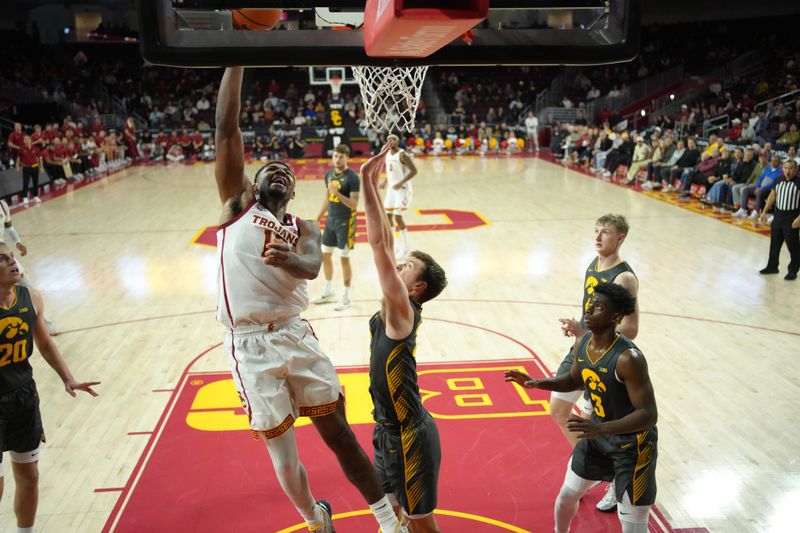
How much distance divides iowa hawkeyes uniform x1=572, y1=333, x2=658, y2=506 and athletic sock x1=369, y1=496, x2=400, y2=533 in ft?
3.28

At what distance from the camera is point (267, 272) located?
3711 mm

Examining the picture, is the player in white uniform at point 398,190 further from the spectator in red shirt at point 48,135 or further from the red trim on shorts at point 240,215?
the spectator in red shirt at point 48,135

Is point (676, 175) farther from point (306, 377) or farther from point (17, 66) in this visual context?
point (17, 66)

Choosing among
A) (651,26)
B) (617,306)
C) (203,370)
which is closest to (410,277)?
(617,306)

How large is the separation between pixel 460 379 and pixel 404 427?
2953mm

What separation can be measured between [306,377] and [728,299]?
6728mm

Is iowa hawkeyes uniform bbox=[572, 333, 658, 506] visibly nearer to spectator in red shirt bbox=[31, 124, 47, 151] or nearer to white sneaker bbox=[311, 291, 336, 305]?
white sneaker bbox=[311, 291, 336, 305]

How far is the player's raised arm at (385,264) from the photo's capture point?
3.38 metres

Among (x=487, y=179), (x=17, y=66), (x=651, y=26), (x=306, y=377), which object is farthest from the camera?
(x=651, y=26)

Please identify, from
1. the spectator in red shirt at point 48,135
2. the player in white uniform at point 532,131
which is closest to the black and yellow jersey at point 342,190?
the spectator in red shirt at point 48,135

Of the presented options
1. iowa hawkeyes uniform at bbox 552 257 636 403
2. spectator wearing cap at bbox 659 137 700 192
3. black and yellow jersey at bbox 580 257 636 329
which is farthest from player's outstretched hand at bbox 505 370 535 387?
spectator wearing cap at bbox 659 137 700 192

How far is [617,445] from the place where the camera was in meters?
3.56

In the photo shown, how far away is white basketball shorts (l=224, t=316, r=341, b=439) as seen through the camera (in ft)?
12.2

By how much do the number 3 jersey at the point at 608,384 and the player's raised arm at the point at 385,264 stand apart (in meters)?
0.93
